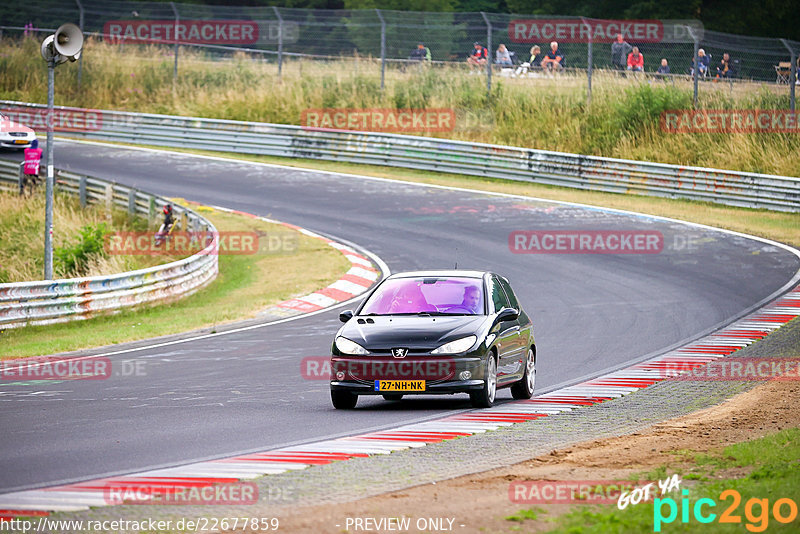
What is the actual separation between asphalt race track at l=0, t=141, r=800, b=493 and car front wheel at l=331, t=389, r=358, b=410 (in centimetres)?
13

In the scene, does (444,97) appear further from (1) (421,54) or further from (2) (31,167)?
(2) (31,167)

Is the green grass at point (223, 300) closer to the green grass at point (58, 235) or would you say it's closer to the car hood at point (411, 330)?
the green grass at point (58, 235)

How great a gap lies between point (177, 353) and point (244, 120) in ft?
85.8

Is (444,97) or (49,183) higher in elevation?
(444,97)

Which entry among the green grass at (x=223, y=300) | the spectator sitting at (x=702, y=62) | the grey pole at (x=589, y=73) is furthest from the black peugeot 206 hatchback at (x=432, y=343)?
the spectator sitting at (x=702, y=62)

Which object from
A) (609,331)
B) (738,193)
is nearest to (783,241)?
(738,193)

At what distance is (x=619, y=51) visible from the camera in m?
36.3

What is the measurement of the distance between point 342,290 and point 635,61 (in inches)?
714

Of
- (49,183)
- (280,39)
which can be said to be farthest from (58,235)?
(280,39)

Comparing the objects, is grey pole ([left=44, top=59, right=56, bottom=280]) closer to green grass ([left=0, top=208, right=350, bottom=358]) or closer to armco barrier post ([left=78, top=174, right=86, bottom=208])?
green grass ([left=0, top=208, right=350, bottom=358])

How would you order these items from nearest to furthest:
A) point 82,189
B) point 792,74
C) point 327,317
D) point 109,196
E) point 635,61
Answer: point 327,317 → point 109,196 → point 82,189 → point 792,74 → point 635,61

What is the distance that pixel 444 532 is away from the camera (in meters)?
6.40

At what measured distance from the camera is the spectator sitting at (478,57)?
38156 millimetres

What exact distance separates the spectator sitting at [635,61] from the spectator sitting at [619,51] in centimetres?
19
